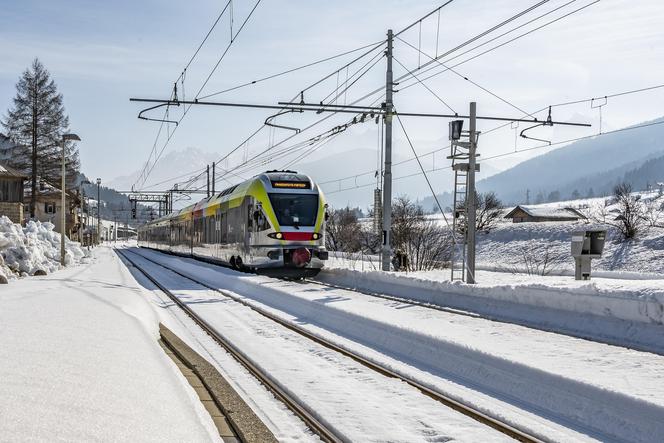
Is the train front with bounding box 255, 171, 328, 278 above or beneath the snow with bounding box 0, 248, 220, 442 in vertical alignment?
above

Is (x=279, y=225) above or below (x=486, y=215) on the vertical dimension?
below

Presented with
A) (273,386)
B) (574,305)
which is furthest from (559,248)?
(273,386)

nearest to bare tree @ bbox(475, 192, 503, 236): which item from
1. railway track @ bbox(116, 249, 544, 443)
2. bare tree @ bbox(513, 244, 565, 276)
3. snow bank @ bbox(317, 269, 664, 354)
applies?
bare tree @ bbox(513, 244, 565, 276)

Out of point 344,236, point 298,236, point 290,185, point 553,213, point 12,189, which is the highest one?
point 553,213

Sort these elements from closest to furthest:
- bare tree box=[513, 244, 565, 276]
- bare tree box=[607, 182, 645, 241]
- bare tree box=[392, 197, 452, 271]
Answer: bare tree box=[392, 197, 452, 271] → bare tree box=[607, 182, 645, 241] → bare tree box=[513, 244, 565, 276]

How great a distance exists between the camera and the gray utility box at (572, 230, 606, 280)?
2047cm

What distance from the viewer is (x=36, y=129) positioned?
2367 inches

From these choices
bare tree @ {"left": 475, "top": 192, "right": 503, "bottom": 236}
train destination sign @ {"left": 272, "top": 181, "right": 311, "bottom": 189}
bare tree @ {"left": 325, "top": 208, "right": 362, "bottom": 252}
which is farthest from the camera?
bare tree @ {"left": 475, "top": 192, "right": 503, "bottom": 236}

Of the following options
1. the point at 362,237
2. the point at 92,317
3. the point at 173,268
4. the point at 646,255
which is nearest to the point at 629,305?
the point at 92,317

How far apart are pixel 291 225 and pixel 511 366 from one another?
579 inches

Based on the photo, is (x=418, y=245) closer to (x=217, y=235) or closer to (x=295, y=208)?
(x=217, y=235)

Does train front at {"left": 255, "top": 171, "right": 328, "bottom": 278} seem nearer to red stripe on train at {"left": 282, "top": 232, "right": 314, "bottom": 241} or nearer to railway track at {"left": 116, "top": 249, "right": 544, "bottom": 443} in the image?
red stripe on train at {"left": 282, "top": 232, "right": 314, "bottom": 241}

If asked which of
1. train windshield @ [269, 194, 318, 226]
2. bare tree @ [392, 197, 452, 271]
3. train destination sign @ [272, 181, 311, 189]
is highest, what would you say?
train destination sign @ [272, 181, 311, 189]

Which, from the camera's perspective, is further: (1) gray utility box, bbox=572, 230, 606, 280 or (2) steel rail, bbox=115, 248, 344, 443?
(1) gray utility box, bbox=572, 230, 606, 280
